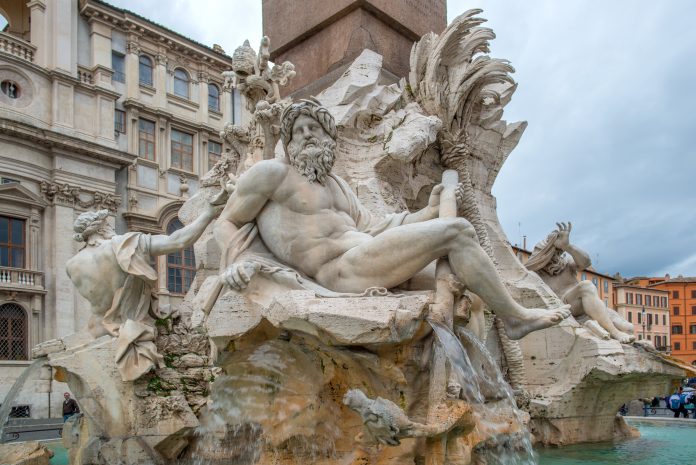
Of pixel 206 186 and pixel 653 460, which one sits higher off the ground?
pixel 206 186

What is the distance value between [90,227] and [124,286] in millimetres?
759

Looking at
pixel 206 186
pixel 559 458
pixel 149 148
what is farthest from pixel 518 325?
pixel 149 148

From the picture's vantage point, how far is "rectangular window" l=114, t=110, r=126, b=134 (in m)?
23.7

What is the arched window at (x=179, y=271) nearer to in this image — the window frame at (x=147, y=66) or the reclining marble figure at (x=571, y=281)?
the window frame at (x=147, y=66)

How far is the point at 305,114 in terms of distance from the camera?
450cm

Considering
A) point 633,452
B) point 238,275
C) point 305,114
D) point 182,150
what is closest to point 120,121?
point 182,150

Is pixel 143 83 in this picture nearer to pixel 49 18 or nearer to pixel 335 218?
pixel 49 18

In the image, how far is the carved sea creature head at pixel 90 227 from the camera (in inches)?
249

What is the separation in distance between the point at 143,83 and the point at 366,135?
67.6 feet

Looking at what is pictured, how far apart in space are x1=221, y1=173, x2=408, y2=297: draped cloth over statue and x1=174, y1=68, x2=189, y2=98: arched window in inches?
896

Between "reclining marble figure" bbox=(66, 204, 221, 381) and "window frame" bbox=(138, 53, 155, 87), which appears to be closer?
"reclining marble figure" bbox=(66, 204, 221, 381)

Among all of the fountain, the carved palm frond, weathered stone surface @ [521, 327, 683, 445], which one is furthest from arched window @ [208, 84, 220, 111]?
weathered stone surface @ [521, 327, 683, 445]

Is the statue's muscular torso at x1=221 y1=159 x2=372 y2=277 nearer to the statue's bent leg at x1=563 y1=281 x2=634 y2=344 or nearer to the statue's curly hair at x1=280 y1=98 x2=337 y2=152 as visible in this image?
the statue's curly hair at x1=280 y1=98 x2=337 y2=152

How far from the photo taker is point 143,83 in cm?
2480
